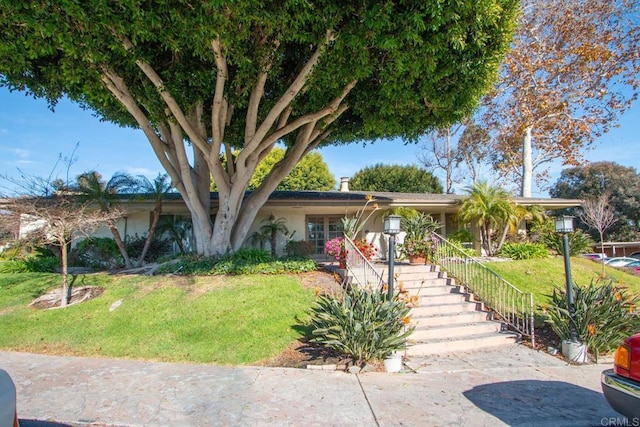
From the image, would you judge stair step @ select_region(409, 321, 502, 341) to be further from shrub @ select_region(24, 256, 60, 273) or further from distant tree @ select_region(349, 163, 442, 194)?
distant tree @ select_region(349, 163, 442, 194)

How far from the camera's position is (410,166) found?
3119 centimetres

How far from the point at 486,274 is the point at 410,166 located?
23468 millimetres

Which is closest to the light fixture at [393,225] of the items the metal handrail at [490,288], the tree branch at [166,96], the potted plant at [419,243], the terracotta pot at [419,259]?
the metal handrail at [490,288]

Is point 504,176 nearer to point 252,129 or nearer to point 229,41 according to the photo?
point 252,129

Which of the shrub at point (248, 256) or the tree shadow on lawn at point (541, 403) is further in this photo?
the shrub at point (248, 256)

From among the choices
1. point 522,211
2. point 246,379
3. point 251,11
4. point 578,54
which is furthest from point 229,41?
point 578,54

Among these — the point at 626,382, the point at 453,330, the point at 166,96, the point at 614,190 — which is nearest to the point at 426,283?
the point at 453,330

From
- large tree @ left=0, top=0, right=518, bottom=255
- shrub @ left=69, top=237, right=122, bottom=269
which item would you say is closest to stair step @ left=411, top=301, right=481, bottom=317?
large tree @ left=0, top=0, right=518, bottom=255

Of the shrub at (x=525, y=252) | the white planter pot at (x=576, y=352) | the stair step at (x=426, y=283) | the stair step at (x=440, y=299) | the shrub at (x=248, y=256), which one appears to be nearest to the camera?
the white planter pot at (x=576, y=352)

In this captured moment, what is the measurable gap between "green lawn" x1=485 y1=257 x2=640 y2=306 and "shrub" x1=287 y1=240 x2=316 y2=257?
6.59 m

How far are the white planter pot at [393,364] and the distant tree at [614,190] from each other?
33499mm

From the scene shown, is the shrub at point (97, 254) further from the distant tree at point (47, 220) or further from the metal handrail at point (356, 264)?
the metal handrail at point (356, 264)

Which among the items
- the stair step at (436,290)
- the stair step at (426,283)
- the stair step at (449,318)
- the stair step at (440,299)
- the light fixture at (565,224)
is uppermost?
the light fixture at (565,224)

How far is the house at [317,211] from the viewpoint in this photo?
13711 mm
